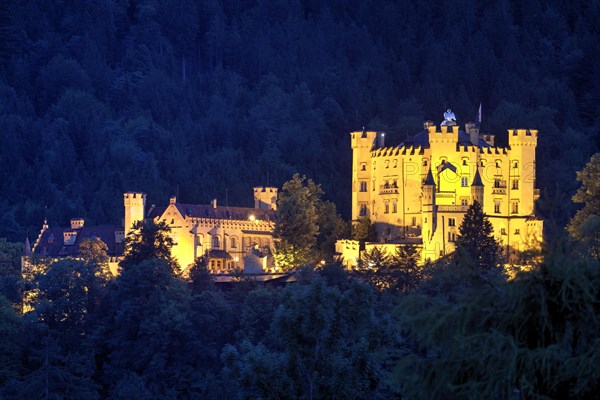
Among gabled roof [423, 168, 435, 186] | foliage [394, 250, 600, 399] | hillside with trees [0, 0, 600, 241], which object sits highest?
hillside with trees [0, 0, 600, 241]

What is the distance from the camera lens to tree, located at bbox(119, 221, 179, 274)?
247 ft

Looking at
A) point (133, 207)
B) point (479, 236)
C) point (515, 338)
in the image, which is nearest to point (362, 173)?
point (133, 207)

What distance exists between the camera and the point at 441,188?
3019 inches

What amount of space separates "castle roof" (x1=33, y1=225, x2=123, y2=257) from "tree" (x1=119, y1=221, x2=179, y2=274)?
22.3 feet

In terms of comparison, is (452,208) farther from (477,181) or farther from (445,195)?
(477,181)

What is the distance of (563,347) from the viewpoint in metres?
21.1

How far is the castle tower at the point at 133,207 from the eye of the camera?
269ft

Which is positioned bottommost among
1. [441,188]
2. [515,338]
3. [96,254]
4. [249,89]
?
[515,338]

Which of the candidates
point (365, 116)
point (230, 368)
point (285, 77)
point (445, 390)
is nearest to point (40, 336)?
point (230, 368)

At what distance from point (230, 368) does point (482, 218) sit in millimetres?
33626

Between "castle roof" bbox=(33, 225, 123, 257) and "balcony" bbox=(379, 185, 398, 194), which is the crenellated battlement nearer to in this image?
"balcony" bbox=(379, 185, 398, 194)

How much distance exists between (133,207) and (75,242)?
484cm

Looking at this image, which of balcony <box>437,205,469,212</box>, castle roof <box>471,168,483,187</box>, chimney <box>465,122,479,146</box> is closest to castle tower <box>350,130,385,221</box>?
chimney <box>465,122,479,146</box>

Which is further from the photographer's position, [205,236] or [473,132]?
[473,132]
